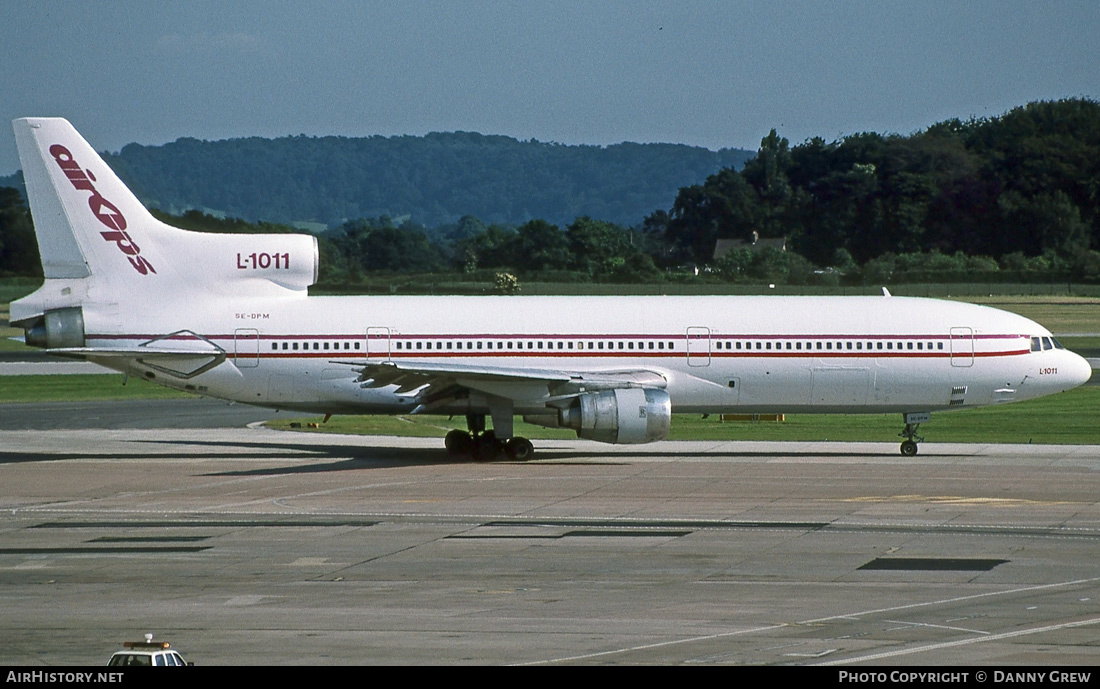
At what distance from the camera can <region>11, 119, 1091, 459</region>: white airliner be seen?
3506 centimetres

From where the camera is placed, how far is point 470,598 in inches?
733

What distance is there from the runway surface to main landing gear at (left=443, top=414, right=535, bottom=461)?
0.92 meters

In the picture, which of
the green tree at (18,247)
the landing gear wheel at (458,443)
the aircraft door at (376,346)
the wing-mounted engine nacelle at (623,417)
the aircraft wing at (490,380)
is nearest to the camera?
the aircraft wing at (490,380)

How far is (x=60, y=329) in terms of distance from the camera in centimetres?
3462

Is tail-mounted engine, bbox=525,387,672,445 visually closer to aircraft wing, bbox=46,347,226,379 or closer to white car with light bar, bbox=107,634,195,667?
aircraft wing, bbox=46,347,226,379

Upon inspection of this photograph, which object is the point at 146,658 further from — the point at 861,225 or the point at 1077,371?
the point at 861,225

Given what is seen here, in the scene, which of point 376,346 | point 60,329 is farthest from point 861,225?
point 60,329

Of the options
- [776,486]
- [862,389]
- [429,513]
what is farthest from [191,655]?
[862,389]

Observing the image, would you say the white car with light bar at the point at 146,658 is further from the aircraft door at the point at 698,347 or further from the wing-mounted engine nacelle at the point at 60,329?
the aircraft door at the point at 698,347

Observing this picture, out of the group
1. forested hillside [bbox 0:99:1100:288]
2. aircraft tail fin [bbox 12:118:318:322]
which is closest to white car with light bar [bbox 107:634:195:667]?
aircraft tail fin [bbox 12:118:318:322]

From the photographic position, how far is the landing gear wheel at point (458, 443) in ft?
119

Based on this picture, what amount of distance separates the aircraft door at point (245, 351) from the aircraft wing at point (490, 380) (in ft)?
8.76

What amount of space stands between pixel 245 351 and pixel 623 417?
9.53m

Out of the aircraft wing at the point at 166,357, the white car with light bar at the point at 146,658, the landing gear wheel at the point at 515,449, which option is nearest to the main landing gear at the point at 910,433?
the landing gear wheel at the point at 515,449
